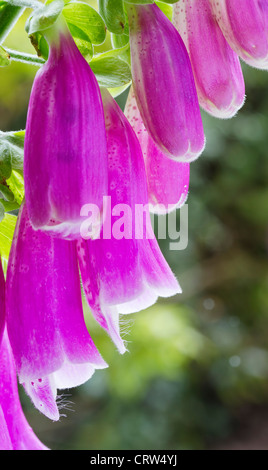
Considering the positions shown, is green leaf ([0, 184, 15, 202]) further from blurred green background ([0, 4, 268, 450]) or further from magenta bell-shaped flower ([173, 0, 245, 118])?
blurred green background ([0, 4, 268, 450])

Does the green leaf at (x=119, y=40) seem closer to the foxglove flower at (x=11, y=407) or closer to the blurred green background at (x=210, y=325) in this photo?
the foxglove flower at (x=11, y=407)

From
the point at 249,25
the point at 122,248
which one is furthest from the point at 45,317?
the point at 249,25

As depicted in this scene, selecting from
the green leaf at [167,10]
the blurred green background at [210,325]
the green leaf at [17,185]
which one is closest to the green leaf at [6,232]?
the green leaf at [17,185]

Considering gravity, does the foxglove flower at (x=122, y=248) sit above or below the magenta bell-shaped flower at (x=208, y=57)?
below

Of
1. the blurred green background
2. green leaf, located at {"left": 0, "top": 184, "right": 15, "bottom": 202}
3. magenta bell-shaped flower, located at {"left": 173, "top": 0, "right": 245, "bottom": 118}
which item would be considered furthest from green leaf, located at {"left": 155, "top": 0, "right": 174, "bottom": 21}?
the blurred green background

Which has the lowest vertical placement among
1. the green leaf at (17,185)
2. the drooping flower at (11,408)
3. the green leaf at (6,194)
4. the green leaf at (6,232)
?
the drooping flower at (11,408)

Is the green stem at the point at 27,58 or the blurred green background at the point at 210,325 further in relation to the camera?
the blurred green background at the point at 210,325

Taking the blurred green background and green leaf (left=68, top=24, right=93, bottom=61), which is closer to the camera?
green leaf (left=68, top=24, right=93, bottom=61)
